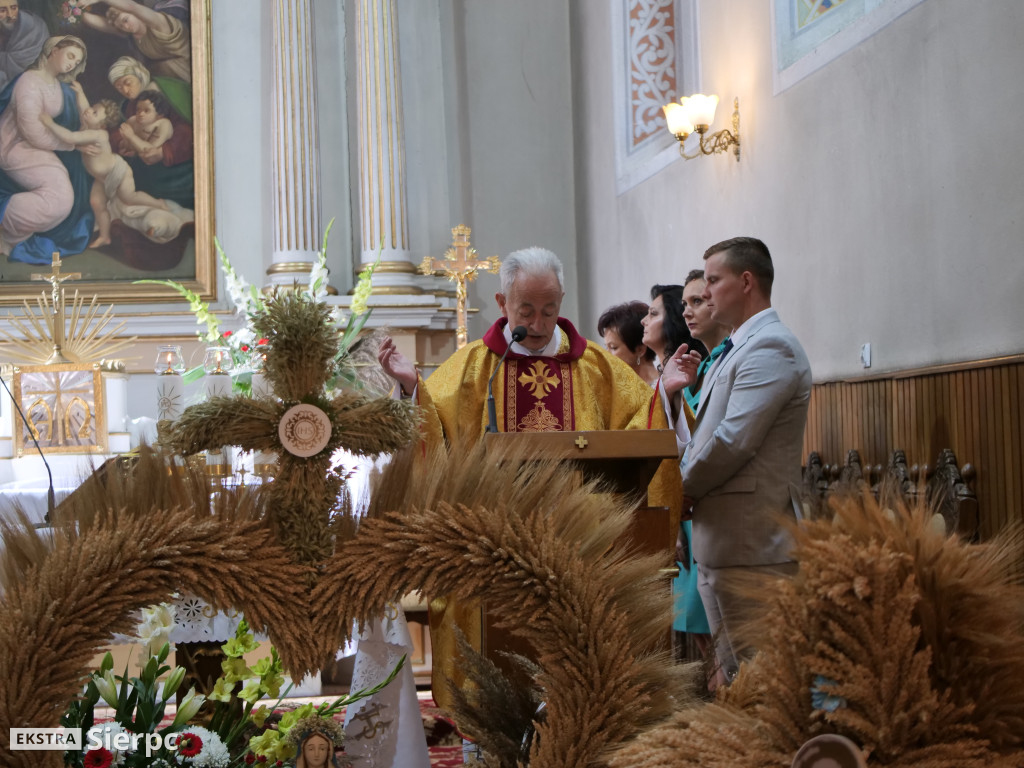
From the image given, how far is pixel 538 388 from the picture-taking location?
3719 millimetres

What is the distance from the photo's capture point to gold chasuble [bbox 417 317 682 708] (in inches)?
141

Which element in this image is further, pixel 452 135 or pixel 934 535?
pixel 452 135

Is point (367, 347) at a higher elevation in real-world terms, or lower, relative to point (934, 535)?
higher

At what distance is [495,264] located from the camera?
7.46 m

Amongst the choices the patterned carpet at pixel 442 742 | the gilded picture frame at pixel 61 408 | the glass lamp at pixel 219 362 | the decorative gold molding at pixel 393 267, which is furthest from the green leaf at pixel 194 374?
the decorative gold molding at pixel 393 267

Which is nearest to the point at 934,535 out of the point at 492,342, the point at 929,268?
the point at 492,342

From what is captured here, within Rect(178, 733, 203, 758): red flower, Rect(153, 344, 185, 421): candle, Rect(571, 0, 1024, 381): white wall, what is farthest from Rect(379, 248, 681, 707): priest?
Rect(153, 344, 185, 421): candle

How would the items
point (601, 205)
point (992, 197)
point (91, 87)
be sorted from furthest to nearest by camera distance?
point (601, 205)
point (91, 87)
point (992, 197)

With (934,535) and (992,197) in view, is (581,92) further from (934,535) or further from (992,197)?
(934,535)

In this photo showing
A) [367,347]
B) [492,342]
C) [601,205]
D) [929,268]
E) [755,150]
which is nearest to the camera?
[492,342]

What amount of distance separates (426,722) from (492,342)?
1409mm

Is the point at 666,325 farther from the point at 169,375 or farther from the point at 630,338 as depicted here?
the point at 169,375

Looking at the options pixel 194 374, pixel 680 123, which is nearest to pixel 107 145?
pixel 194 374

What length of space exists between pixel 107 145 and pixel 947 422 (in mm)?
6085
